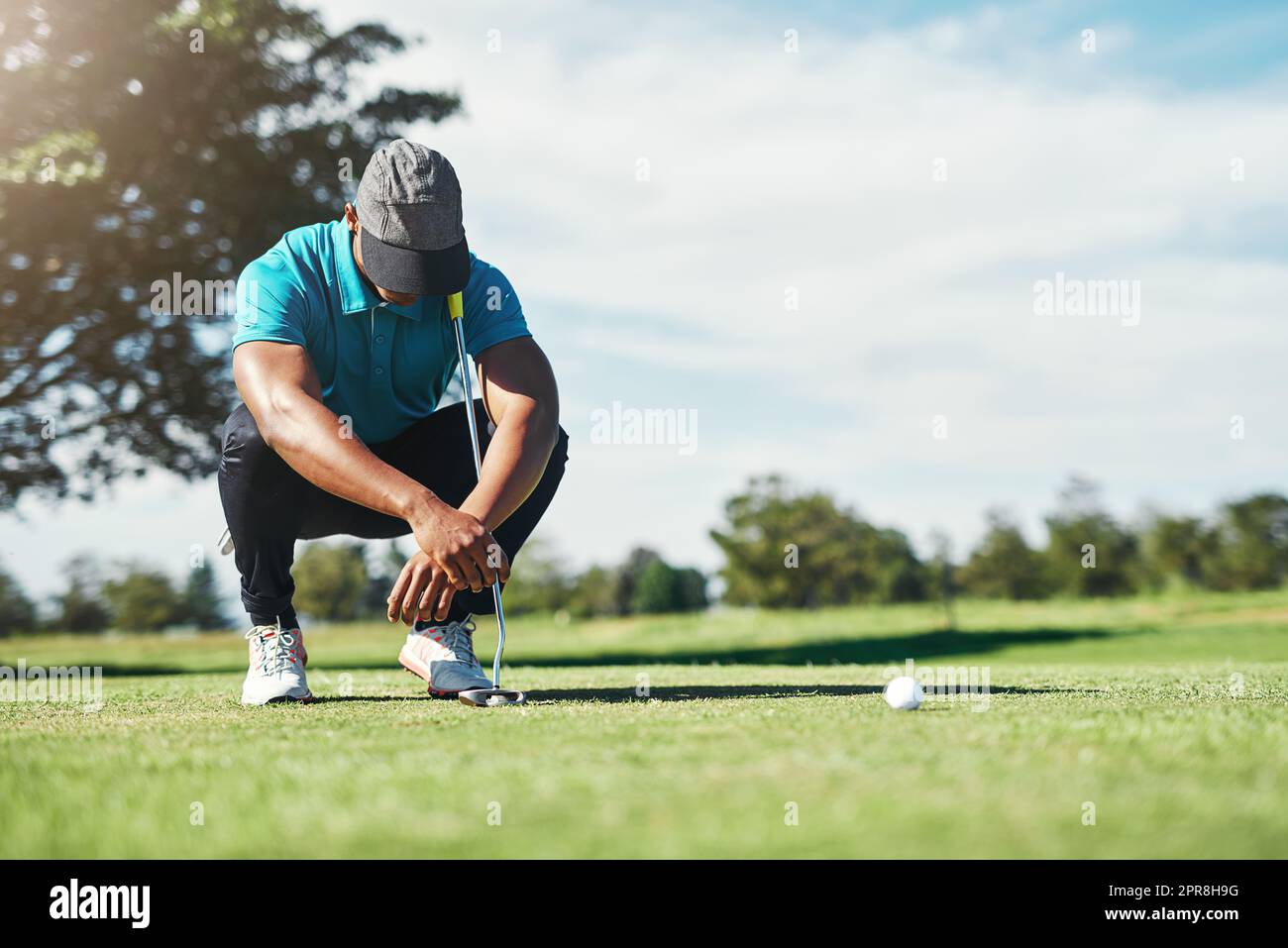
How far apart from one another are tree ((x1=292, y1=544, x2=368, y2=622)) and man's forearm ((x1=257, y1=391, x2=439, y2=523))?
142 ft

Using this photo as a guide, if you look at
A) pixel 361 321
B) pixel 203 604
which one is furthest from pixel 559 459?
pixel 203 604

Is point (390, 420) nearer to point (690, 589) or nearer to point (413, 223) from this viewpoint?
point (413, 223)

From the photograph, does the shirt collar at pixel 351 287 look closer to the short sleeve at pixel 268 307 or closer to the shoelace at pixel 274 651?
the short sleeve at pixel 268 307

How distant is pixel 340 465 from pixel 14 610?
47.5 metres

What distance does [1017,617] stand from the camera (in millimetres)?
35062

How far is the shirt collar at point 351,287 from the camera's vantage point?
4238 mm

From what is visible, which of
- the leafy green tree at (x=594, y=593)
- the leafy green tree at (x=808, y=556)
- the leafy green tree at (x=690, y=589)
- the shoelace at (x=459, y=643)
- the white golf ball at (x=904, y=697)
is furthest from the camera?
the leafy green tree at (x=594, y=593)

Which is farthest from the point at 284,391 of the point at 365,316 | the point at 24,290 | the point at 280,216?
the point at 24,290

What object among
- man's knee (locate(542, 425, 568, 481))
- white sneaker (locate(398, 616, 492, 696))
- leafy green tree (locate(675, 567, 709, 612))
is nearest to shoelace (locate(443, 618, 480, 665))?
white sneaker (locate(398, 616, 492, 696))

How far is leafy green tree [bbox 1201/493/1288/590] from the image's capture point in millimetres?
53906

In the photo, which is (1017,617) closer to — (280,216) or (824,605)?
(280,216)

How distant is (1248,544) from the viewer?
56281mm

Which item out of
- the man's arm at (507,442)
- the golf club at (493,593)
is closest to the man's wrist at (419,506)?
the man's arm at (507,442)

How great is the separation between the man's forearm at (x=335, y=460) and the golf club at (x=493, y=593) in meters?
0.43
